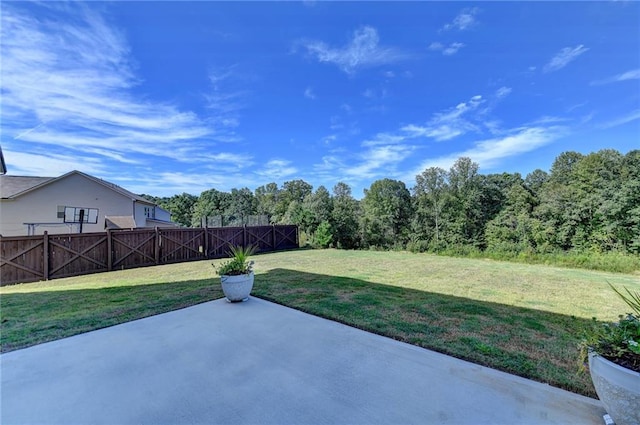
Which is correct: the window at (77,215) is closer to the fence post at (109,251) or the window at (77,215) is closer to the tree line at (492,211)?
the tree line at (492,211)

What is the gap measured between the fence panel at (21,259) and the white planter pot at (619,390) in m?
12.0

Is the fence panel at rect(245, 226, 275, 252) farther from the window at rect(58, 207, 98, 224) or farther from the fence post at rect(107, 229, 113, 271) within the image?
the window at rect(58, 207, 98, 224)

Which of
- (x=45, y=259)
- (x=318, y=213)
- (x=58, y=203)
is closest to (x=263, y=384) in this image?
(x=45, y=259)

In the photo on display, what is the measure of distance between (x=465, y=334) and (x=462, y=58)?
11.0m

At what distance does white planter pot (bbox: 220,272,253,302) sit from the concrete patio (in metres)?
1.26

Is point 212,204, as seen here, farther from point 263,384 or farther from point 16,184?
point 263,384

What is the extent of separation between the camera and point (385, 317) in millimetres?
3957

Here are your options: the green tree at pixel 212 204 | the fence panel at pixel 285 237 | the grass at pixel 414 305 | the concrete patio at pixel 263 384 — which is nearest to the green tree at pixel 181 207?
the green tree at pixel 212 204

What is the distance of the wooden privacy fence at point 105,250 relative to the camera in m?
7.72

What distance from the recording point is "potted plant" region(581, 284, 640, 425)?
1.54 meters

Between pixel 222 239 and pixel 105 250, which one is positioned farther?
pixel 222 239

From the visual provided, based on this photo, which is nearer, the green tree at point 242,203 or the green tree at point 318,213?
the green tree at point 318,213

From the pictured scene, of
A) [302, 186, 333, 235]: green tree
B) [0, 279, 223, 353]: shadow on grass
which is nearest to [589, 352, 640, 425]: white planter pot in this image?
[0, 279, 223, 353]: shadow on grass

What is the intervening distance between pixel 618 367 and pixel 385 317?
257cm
